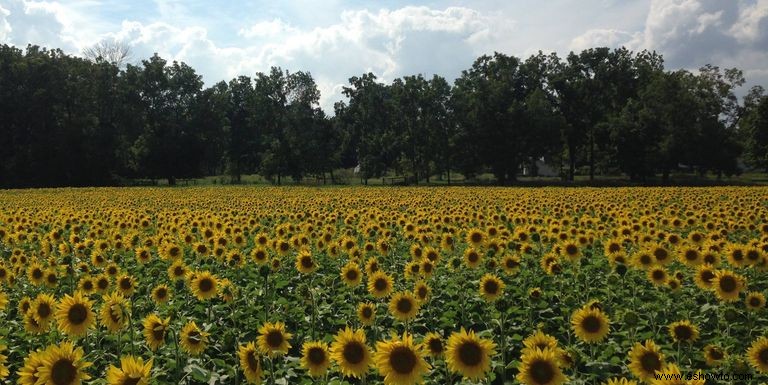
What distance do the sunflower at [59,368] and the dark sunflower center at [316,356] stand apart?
157 centimetres

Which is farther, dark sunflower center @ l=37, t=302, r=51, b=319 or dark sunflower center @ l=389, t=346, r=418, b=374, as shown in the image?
dark sunflower center @ l=37, t=302, r=51, b=319

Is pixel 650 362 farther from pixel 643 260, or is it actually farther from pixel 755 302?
pixel 643 260

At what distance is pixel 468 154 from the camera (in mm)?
63625

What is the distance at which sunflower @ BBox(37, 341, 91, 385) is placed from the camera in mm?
3760

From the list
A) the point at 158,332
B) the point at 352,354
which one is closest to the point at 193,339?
the point at 158,332

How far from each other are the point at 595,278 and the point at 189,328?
5.72 m

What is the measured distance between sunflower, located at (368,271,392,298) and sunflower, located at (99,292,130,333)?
100 inches

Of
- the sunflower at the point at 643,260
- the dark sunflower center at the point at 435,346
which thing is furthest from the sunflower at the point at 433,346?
the sunflower at the point at 643,260

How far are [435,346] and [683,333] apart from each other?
94.6 inches

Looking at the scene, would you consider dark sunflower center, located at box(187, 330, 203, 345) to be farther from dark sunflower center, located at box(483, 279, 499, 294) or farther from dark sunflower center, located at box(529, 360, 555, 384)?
dark sunflower center, located at box(483, 279, 499, 294)

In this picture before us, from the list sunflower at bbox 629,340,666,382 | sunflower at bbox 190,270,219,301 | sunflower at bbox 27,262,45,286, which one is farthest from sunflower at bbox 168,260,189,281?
sunflower at bbox 629,340,666,382

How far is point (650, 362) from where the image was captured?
4.17m

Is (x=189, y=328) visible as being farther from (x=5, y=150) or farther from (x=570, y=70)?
(x=570, y=70)

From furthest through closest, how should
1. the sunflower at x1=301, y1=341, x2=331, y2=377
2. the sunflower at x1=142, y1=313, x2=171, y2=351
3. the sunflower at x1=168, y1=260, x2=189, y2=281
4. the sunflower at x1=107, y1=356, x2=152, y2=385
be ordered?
the sunflower at x1=168, y1=260, x2=189, y2=281 < the sunflower at x1=142, y1=313, x2=171, y2=351 < the sunflower at x1=301, y1=341, x2=331, y2=377 < the sunflower at x1=107, y1=356, x2=152, y2=385
